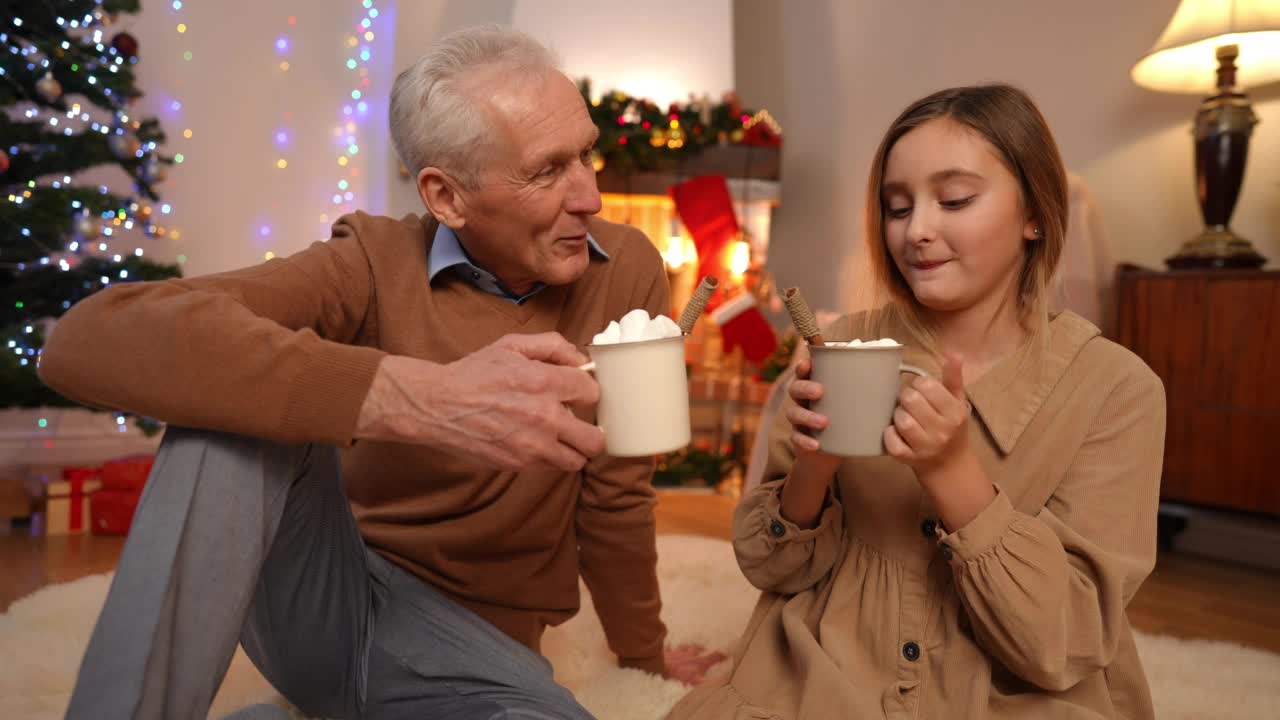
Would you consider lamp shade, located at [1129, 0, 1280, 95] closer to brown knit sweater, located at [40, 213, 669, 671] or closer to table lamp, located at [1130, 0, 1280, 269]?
table lamp, located at [1130, 0, 1280, 269]

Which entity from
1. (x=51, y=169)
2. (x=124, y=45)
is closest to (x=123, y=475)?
(x=51, y=169)

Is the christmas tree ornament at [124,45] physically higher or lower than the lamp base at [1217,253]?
higher

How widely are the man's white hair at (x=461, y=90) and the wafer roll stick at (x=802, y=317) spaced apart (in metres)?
0.58

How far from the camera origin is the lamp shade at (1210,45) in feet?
7.93

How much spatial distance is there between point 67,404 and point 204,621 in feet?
8.88

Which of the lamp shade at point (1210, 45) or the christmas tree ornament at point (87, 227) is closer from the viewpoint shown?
the lamp shade at point (1210, 45)

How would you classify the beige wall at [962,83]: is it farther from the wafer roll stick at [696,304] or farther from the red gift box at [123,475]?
the red gift box at [123,475]

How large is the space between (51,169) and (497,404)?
2.82 meters

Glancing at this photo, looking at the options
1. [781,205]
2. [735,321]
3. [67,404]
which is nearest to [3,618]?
[67,404]

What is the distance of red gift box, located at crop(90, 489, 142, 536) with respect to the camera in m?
2.90

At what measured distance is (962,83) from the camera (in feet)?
12.3

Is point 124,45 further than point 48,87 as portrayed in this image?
Yes

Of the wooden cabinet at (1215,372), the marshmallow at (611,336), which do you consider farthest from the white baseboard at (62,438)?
the wooden cabinet at (1215,372)

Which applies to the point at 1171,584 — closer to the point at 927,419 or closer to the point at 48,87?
the point at 927,419
